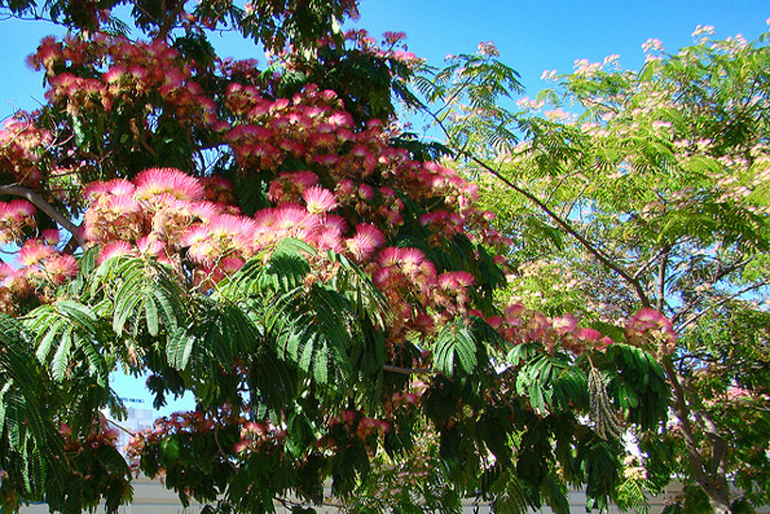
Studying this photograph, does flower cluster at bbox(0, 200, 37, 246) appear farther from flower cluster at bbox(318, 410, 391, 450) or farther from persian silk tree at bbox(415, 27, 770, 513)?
persian silk tree at bbox(415, 27, 770, 513)

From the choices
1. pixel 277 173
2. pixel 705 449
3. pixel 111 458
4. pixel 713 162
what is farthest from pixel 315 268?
pixel 705 449

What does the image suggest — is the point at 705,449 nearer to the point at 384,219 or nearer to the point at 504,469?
the point at 504,469

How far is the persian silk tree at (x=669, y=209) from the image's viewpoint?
656 centimetres

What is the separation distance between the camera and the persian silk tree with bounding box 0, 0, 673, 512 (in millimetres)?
2604

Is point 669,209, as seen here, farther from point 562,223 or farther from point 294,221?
point 294,221

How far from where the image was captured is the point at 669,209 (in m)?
7.27

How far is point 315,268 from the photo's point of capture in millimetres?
2689

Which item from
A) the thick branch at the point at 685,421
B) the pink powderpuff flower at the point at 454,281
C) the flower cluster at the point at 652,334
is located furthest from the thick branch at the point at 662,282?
the pink powderpuff flower at the point at 454,281

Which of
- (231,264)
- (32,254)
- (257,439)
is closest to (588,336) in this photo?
(231,264)

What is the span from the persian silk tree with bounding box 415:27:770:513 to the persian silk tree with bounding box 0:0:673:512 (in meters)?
1.78

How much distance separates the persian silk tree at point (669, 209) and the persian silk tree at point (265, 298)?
1777 mm

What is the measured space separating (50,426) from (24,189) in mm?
2282

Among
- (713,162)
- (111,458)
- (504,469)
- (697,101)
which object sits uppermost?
(697,101)

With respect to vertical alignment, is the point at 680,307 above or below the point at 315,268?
above
